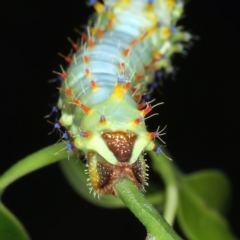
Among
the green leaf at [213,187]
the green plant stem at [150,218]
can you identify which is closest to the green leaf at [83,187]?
the green leaf at [213,187]

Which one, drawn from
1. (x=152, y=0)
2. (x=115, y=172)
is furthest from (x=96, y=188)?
(x=152, y=0)

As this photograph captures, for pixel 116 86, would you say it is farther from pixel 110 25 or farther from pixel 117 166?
pixel 110 25

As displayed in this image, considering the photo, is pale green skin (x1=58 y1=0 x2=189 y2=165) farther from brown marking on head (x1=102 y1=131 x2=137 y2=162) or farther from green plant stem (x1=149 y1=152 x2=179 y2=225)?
green plant stem (x1=149 y1=152 x2=179 y2=225)

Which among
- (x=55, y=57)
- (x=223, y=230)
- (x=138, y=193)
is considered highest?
(x=55, y=57)

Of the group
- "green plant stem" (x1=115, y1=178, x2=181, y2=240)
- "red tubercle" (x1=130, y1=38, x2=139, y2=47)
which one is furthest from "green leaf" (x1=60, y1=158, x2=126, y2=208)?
"green plant stem" (x1=115, y1=178, x2=181, y2=240)

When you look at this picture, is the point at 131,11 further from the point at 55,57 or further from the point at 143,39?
the point at 55,57

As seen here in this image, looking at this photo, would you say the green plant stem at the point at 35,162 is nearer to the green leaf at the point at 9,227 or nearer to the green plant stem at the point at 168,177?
the green leaf at the point at 9,227
